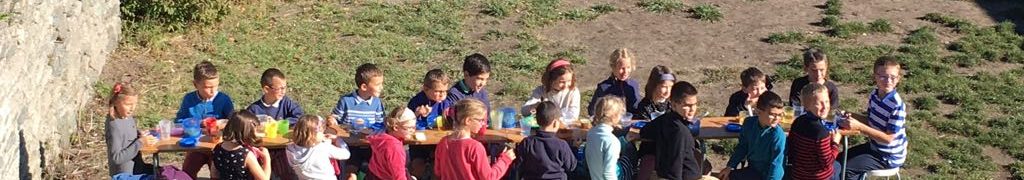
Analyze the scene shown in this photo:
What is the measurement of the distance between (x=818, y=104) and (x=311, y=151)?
9.55 ft

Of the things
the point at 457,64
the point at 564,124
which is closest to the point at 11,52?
the point at 564,124

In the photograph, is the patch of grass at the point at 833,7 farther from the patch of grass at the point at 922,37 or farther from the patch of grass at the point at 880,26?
the patch of grass at the point at 922,37

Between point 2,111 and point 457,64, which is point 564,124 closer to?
point 2,111

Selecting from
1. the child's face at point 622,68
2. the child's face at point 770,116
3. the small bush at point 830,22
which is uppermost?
the small bush at point 830,22

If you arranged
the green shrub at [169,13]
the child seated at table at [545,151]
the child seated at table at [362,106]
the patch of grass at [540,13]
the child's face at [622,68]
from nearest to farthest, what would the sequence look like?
the child seated at table at [545,151] < the child seated at table at [362,106] < the child's face at [622,68] < the green shrub at [169,13] < the patch of grass at [540,13]

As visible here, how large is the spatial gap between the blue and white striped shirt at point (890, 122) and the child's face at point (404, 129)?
2.85 meters

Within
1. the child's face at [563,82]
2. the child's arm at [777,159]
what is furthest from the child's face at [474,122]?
the child's arm at [777,159]

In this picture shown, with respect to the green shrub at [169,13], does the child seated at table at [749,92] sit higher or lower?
lower

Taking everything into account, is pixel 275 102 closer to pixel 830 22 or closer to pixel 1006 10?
pixel 830 22

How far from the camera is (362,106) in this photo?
8648 millimetres

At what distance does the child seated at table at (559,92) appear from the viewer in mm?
8797

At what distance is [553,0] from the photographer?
14.6 m

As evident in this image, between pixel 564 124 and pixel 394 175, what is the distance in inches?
48.3

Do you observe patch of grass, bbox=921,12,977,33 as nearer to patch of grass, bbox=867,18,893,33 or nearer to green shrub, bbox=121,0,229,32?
patch of grass, bbox=867,18,893,33
